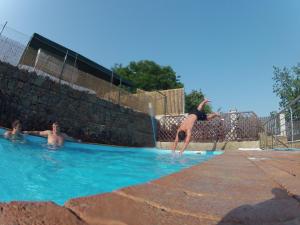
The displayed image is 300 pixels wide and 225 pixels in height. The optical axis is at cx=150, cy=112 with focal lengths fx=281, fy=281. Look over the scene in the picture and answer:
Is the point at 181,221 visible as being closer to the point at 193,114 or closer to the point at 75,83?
the point at 193,114

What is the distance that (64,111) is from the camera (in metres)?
10.5

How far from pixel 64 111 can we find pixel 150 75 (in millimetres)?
23738

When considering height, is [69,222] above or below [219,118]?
below

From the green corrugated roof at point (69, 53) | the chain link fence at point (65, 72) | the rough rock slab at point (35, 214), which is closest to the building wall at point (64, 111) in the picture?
the chain link fence at point (65, 72)

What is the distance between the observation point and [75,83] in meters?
11.6

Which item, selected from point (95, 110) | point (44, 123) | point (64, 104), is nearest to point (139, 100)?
point (95, 110)

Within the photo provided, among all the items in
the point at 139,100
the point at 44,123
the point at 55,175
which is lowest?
the point at 55,175

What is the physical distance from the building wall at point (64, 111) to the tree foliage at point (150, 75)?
18581 mm

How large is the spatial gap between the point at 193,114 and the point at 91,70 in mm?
10652

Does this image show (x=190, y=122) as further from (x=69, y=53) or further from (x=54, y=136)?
(x=69, y=53)

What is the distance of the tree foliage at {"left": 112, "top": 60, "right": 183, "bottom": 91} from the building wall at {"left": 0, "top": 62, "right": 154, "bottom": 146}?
18581 mm

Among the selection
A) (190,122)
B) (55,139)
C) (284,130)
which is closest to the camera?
(55,139)

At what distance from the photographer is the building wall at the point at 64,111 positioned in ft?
28.6

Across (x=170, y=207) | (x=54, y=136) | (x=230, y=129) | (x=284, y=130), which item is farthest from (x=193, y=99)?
(x=170, y=207)
